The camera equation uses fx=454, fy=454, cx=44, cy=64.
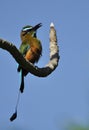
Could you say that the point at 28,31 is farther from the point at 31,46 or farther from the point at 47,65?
the point at 47,65

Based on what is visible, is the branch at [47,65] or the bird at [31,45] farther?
the bird at [31,45]

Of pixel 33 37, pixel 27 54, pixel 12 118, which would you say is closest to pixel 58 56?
pixel 12 118

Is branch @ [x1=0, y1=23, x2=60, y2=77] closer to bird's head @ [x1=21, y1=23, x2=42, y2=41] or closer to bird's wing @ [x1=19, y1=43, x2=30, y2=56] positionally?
bird's wing @ [x1=19, y1=43, x2=30, y2=56]

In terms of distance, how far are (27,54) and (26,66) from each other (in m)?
2.47

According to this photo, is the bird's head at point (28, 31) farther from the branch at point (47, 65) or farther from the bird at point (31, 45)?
the branch at point (47, 65)

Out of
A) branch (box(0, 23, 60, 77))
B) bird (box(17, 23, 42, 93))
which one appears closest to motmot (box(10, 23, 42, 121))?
bird (box(17, 23, 42, 93))

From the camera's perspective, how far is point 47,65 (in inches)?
201

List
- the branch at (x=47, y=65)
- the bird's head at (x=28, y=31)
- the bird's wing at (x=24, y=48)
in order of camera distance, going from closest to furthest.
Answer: the branch at (x=47, y=65), the bird's wing at (x=24, y=48), the bird's head at (x=28, y=31)

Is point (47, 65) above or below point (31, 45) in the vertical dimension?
below

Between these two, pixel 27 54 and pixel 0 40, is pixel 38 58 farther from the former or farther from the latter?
pixel 0 40

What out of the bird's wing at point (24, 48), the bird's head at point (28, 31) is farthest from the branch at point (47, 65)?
the bird's head at point (28, 31)

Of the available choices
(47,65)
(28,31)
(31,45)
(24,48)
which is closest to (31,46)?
(31,45)

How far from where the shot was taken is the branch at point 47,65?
435 cm

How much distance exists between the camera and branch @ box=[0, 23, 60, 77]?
435cm
